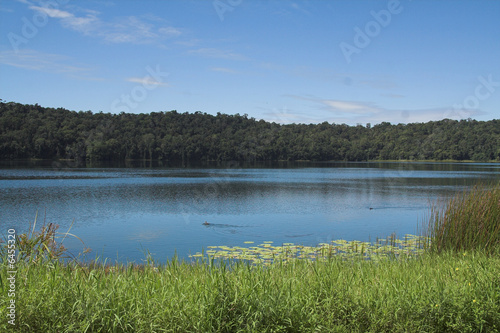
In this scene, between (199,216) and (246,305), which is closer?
(246,305)

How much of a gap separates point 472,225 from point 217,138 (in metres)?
121

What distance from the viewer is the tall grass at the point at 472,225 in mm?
8734

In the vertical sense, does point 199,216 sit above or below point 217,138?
below

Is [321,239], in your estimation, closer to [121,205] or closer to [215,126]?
[121,205]

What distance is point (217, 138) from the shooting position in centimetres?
12862

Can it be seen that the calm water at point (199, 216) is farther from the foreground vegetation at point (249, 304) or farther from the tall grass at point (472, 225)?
the foreground vegetation at point (249, 304)

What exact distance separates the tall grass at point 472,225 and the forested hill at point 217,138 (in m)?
99.3

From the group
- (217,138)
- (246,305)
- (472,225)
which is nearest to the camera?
(246,305)

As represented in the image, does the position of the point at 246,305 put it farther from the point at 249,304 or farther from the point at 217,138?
the point at 217,138

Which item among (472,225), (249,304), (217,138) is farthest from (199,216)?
(217,138)

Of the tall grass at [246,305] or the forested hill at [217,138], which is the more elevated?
the forested hill at [217,138]

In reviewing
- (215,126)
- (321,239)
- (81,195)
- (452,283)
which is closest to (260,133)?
(215,126)

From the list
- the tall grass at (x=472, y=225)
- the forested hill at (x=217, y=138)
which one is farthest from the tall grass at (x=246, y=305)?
the forested hill at (x=217, y=138)

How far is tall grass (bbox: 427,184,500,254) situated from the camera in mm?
8734
